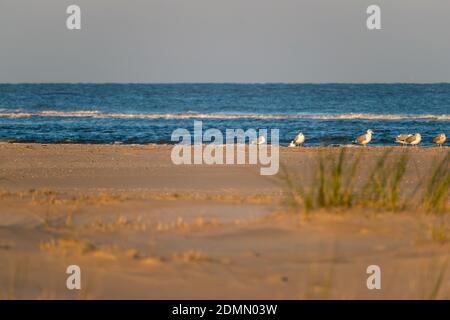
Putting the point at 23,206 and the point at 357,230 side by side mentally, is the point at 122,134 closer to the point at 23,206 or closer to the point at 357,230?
→ the point at 23,206

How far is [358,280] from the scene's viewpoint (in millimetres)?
7230

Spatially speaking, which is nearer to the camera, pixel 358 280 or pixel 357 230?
pixel 358 280

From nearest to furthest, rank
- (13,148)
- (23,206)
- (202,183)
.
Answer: (23,206) < (202,183) < (13,148)

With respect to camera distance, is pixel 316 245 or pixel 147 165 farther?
pixel 147 165

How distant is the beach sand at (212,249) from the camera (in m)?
7.04

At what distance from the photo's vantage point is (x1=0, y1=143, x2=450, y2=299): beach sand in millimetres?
7039

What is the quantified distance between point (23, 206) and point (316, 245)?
433 cm

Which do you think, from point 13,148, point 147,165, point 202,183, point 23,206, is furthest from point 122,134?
point 23,206

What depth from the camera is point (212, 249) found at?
323 inches

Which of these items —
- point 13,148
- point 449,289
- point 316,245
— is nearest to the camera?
point 449,289
